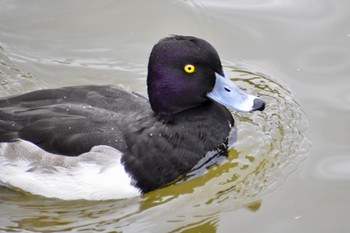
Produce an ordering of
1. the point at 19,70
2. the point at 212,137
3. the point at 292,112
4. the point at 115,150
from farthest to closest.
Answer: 1. the point at 19,70
2. the point at 292,112
3. the point at 212,137
4. the point at 115,150

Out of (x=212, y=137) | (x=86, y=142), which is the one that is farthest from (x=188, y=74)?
(x=86, y=142)

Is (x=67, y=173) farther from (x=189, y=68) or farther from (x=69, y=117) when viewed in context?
(x=189, y=68)

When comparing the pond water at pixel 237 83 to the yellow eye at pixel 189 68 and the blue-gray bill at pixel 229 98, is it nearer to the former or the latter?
the blue-gray bill at pixel 229 98

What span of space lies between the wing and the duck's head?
1.00 ft

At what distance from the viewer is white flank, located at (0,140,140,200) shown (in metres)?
6.63

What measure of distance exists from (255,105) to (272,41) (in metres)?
2.19

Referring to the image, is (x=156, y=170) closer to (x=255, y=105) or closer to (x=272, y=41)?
(x=255, y=105)

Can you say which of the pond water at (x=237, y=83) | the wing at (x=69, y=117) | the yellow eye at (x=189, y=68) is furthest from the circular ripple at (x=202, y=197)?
the yellow eye at (x=189, y=68)

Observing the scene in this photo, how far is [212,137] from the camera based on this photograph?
7090 millimetres

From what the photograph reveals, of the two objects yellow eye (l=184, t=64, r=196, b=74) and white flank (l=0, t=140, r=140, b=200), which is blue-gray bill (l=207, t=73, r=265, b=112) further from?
white flank (l=0, t=140, r=140, b=200)

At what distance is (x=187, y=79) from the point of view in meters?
6.96

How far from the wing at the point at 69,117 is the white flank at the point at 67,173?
0.07 m

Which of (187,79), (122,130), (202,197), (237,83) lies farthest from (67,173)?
(237,83)

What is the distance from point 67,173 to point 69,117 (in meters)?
0.50
